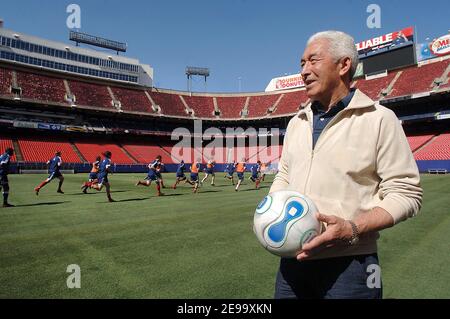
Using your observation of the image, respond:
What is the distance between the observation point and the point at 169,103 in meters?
59.8

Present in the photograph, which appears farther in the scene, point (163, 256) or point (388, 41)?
point (388, 41)

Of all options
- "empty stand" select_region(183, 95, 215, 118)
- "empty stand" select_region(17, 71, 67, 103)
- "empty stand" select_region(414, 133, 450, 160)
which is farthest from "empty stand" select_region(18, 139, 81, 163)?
"empty stand" select_region(414, 133, 450, 160)

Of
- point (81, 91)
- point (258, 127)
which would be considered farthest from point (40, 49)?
point (258, 127)

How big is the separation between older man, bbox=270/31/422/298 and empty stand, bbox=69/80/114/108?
2056 inches

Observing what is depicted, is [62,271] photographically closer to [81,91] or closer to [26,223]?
[26,223]

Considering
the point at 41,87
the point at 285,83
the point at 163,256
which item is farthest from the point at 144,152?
the point at 163,256

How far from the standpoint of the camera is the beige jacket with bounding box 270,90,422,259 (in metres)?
1.81

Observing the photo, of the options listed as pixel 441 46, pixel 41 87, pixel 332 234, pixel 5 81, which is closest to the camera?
pixel 332 234

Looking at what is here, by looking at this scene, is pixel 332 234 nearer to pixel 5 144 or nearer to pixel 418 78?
pixel 5 144

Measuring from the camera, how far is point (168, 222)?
8875 millimetres

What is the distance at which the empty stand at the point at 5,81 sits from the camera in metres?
42.4

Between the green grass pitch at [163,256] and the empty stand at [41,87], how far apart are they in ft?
138

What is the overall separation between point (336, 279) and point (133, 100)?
5790 centimetres
